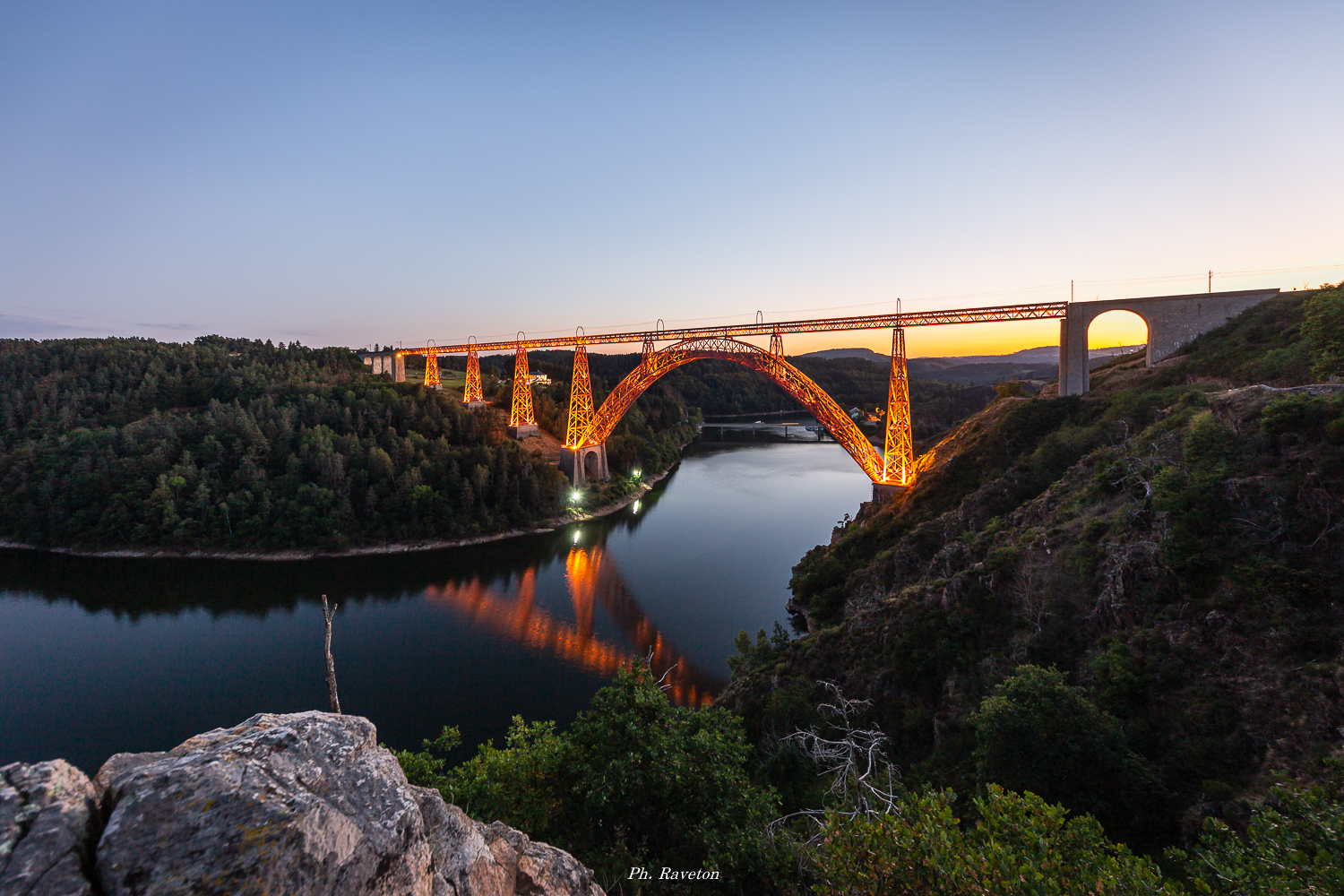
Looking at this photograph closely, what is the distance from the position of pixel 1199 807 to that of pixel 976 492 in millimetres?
9012

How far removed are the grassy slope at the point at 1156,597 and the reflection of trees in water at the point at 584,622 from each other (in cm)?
328

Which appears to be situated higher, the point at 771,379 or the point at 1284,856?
the point at 771,379

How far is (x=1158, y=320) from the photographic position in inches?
623

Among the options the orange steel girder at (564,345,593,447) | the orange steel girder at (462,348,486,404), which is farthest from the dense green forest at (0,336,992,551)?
the orange steel girder at (462,348,486,404)

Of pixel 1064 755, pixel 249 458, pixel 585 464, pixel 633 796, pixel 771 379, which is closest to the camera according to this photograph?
pixel 633 796

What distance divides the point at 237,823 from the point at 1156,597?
10112 millimetres

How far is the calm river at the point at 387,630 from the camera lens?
13.8m

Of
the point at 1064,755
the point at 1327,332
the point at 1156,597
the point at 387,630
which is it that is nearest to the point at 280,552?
the point at 387,630

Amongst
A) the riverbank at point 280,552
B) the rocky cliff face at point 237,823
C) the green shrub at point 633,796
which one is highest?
the rocky cliff face at point 237,823

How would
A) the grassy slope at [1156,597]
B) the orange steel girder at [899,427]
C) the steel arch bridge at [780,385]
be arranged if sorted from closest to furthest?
1. the grassy slope at [1156,597]
2. the orange steel girder at [899,427]
3. the steel arch bridge at [780,385]

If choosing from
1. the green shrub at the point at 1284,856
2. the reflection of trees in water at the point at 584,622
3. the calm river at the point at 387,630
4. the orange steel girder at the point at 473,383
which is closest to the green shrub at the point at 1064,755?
the green shrub at the point at 1284,856

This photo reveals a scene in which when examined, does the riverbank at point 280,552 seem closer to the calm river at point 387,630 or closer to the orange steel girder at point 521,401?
the calm river at point 387,630

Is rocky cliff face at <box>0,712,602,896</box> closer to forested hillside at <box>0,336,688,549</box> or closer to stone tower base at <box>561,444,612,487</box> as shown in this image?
forested hillside at <box>0,336,688,549</box>

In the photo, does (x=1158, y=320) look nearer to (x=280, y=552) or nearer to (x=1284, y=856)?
(x=1284, y=856)
